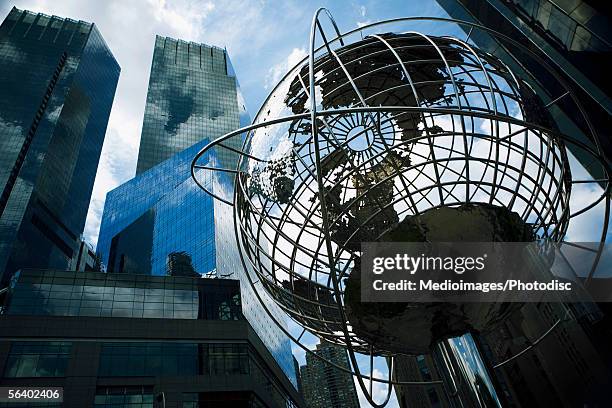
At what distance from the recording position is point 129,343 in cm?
2473

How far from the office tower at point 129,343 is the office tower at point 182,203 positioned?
901 cm

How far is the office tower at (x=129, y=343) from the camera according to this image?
2234 centimetres

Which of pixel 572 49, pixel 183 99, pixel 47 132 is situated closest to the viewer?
pixel 572 49

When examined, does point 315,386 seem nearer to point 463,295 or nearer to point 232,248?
point 232,248

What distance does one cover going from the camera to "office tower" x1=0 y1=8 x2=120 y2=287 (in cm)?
5981

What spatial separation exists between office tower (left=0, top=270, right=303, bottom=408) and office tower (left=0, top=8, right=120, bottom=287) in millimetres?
35260

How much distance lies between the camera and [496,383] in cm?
241

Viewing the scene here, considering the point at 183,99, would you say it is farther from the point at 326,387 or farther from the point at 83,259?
the point at 326,387

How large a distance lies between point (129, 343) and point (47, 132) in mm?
60277

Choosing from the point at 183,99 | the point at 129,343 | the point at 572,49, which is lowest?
the point at 572,49

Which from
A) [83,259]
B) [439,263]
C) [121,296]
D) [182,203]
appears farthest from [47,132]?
[439,263]

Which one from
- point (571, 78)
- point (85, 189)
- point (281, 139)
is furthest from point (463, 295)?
point (85, 189)

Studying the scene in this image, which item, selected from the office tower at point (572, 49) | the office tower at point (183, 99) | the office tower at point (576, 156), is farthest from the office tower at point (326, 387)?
the office tower at point (572, 49)

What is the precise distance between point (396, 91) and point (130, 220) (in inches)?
2575
